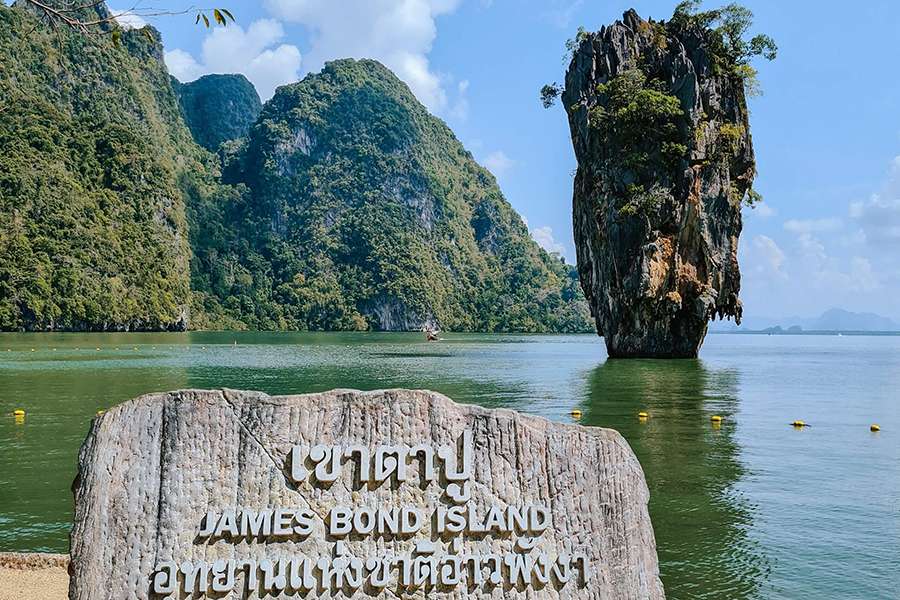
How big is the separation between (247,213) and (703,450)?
462 feet

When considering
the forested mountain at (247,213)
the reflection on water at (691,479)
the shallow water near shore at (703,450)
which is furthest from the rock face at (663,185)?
the forested mountain at (247,213)

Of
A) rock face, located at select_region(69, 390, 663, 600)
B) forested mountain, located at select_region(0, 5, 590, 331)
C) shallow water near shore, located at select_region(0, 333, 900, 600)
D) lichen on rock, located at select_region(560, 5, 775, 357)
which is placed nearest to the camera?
rock face, located at select_region(69, 390, 663, 600)

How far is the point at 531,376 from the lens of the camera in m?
29.8

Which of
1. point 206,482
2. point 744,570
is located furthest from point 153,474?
point 744,570

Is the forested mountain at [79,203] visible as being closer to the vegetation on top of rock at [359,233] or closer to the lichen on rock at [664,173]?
the vegetation on top of rock at [359,233]

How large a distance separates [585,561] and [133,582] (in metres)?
2.40

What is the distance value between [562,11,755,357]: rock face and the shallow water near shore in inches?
216

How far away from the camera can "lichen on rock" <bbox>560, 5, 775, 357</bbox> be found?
35406 millimetres

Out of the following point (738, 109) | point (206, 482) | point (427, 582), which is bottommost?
point (427, 582)

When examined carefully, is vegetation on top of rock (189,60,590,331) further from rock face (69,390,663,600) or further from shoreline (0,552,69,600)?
rock face (69,390,663,600)

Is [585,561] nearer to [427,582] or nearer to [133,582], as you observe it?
[427,582]

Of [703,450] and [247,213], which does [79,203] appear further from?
[703,450]

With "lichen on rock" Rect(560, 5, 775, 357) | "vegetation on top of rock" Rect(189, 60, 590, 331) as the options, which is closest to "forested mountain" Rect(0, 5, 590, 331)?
"vegetation on top of rock" Rect(189, 60, 590, 331)

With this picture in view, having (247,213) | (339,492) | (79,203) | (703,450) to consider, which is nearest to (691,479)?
(703,450)
